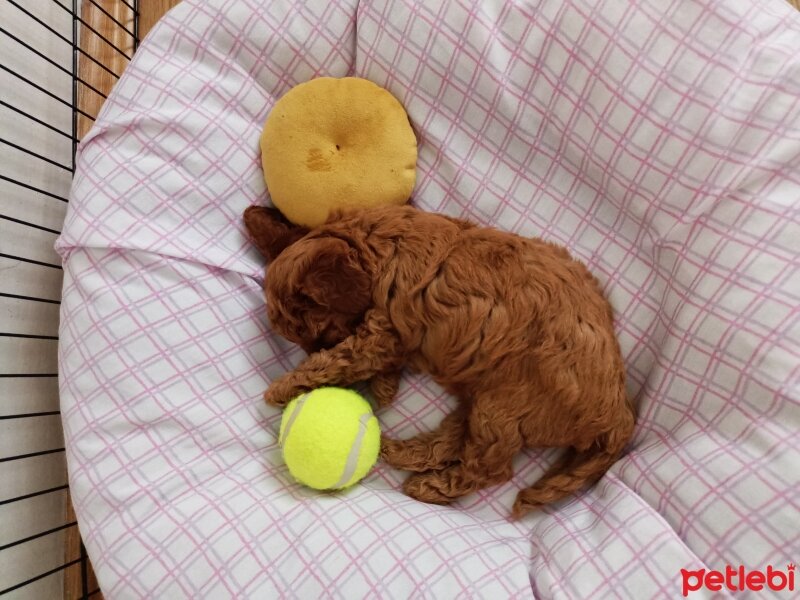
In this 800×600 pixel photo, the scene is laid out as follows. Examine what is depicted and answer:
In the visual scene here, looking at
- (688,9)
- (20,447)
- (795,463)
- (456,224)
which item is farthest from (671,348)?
(20,447)

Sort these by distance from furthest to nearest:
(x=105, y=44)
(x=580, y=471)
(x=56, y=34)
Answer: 1. (x=105, y=44)
2. (x=56, y=34)
3. (x=580, y=471)

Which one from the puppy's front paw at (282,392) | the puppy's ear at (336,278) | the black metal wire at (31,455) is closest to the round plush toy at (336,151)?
the puppy's ear at (336,278)

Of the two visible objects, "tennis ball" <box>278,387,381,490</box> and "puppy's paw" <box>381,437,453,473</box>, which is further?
"puppy's paw" <box>381,437,453,473</box>

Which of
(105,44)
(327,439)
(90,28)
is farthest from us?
(105,44)

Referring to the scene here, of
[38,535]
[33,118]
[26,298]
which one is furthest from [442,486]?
[33,118]

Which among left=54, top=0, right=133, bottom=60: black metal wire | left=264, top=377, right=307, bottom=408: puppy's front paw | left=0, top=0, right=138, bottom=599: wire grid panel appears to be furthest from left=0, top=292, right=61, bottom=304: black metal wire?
left=54, top=0, right=133, bottom=60: black metal wire

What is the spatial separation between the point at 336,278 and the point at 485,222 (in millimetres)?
574

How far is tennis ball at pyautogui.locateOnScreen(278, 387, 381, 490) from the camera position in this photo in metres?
1.49

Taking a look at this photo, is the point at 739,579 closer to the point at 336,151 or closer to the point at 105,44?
the point at 336,151

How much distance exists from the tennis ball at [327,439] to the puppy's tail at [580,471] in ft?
1.44

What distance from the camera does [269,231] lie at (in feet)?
5.84

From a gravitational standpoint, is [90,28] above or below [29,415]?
above

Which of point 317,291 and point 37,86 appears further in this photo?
point 37,86

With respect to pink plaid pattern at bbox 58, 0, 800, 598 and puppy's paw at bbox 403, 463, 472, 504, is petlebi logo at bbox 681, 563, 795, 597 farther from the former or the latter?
puppy's paw at bbox 403, 463, 472, 504
